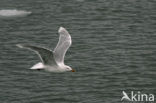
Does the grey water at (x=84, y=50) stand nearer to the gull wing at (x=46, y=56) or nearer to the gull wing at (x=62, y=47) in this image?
the gull wing at (x=62, y=47)

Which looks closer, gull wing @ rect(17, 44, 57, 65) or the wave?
gull wing @ rect(17, 44, 57, 65)

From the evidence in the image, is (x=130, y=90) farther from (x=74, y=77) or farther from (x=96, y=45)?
(x=96, y=45)

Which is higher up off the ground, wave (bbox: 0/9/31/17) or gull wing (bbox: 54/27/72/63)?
gull wing (bbox: 54/27/72/63)

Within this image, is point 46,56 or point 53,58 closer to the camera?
point 46,56

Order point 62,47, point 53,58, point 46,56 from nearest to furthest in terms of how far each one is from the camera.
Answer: point 46,56 < point 53,58 < point 62,47

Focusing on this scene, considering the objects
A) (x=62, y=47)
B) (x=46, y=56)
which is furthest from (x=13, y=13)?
(x=46, y=56)

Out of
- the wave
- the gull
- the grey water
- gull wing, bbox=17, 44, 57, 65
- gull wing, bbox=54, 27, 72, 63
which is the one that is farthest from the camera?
the wave

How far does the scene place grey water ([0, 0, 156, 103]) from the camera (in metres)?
29.5

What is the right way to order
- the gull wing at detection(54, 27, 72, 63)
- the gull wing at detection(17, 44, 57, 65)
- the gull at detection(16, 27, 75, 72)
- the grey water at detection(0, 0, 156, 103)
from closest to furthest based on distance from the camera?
the gull wing at detection(17, 44, 57, 65)
the gull at detection(16, 27, 75, 72)
the gull wing at detection(54, 27, 72, 63)
the grey water at detection(0, 0, 156, 103)

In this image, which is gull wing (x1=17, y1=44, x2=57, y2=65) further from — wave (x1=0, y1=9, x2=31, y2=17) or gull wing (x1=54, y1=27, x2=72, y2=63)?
wave (x1=0, y1=9, x2=31, y2=17)

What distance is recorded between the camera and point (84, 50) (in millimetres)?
35781

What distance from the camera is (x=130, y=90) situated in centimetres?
2984

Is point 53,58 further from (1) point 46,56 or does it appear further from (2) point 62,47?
(2) point 62,47

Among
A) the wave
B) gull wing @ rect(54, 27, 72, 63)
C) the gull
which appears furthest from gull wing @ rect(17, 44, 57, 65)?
the wave
